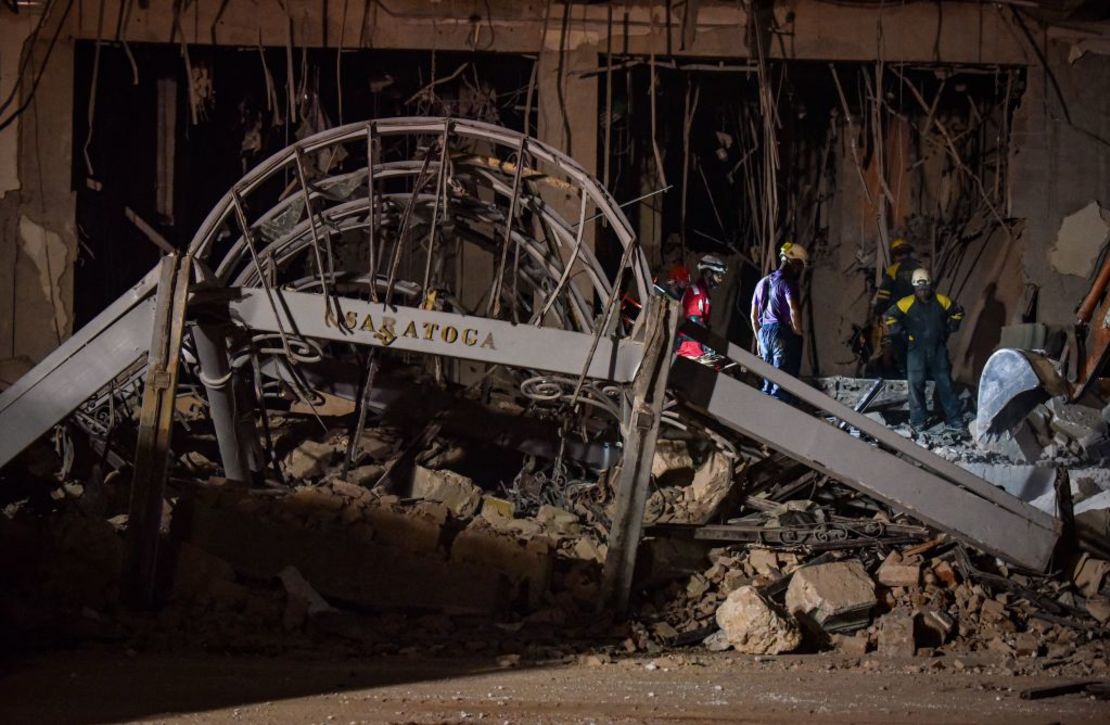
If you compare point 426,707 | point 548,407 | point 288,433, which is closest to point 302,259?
point 288,433

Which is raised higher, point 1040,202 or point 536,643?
point 1040,202

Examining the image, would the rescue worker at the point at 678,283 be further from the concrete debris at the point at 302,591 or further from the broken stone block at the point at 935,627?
the concrete debris at the point at 302,591

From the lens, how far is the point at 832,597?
26.0ft

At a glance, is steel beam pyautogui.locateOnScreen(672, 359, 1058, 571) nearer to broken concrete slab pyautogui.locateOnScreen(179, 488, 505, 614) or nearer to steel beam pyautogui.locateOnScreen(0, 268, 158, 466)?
broken concrete slab pyautogui.locateOnScreen(179, 488, 505, 614)

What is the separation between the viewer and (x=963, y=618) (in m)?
8.03

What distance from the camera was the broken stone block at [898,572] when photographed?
8281mm

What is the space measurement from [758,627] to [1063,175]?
787cm

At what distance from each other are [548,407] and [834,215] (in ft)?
19.8

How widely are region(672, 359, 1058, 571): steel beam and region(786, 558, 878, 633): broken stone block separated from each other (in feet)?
1.91

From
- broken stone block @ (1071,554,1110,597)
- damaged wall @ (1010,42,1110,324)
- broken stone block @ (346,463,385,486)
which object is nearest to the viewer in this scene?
broken stone block @ (1071,554,1110,597)

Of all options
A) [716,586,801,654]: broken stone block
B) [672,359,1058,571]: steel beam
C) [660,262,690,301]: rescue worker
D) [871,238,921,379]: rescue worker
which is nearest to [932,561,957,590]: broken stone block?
[672,359,1058,571]: steel beam

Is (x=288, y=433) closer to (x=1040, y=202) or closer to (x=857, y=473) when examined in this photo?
(x=857, y=473)

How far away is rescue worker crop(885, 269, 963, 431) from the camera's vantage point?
11852mm

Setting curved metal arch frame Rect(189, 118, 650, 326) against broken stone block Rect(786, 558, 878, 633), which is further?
curved metal arch frame Rect(189, 118, 650, 326)
